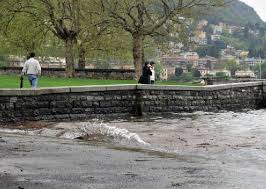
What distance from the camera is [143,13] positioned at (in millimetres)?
39281

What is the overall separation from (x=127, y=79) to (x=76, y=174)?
33.1m

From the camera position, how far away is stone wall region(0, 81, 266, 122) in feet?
Result: 64.0

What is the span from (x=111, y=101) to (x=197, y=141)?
24.5ft

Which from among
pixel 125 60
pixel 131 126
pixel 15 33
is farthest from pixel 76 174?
pixel 125 60

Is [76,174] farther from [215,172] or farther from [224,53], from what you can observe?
[224,53]

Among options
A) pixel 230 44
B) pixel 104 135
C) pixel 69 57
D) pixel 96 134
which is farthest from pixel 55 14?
pixel 230 44

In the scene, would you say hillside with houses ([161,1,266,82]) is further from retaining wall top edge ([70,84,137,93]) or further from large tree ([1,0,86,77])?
retaining wall top edge ([70,84,137,93])

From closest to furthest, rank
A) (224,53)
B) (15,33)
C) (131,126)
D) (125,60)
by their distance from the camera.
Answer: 1. (131,126)
2. (15,33)
3. (125,60)
4. (224,53)

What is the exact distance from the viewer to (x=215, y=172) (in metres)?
9.38

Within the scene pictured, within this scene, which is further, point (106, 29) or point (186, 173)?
point (106, 29)

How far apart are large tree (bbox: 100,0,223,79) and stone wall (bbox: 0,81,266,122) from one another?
38.3 feet

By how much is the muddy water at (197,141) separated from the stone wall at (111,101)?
967 millimetres

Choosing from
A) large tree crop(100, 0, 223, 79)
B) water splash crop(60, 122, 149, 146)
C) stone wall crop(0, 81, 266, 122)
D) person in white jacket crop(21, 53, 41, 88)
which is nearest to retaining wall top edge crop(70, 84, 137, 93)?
stone wall crop(0, 81, 266, 122)

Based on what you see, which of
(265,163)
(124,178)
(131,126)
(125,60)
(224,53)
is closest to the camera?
(124,178)
